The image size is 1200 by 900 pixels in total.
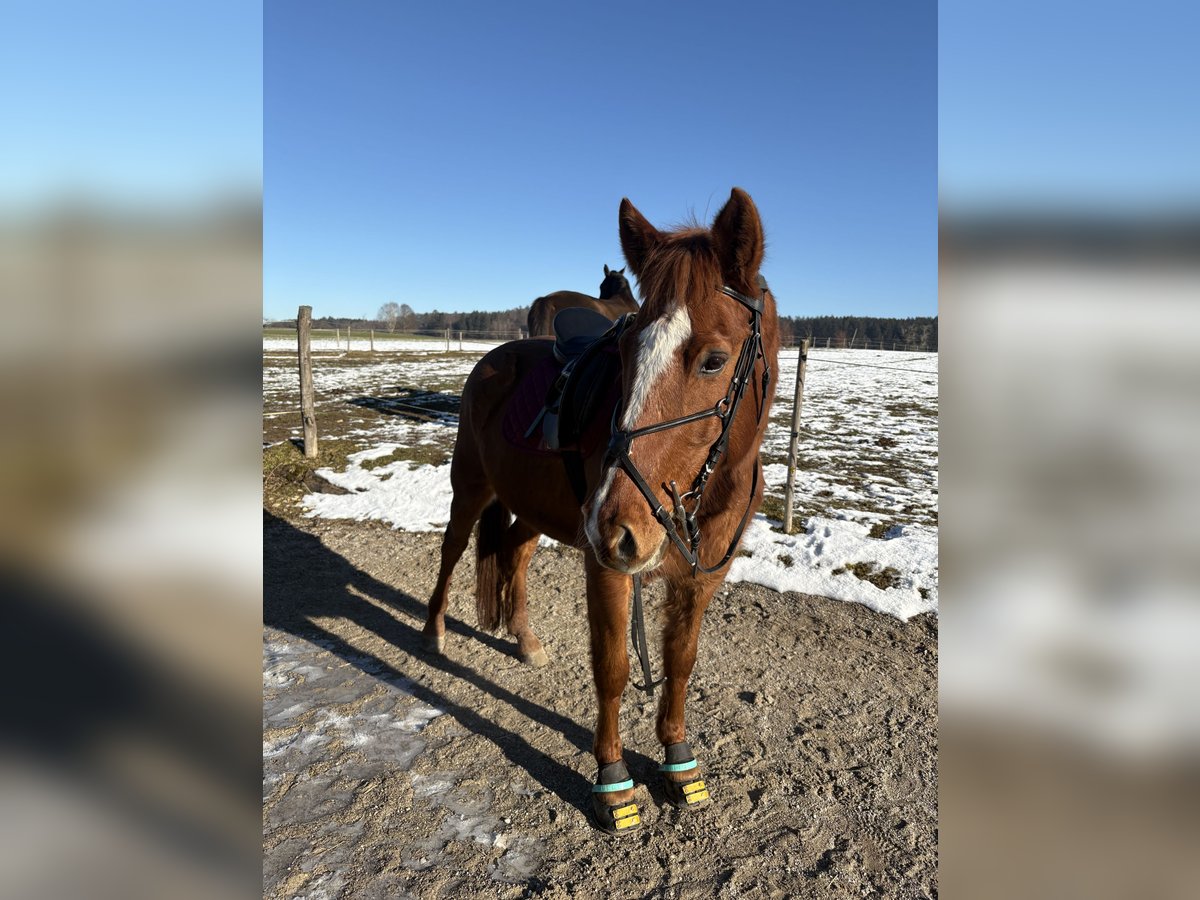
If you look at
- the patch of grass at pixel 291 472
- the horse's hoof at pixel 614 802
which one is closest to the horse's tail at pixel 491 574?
the horse's hoof at pixel 614 802

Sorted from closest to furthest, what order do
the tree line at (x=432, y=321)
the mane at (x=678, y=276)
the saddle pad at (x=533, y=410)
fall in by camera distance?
the mane at (x=678, y=276), the saddle pad at (x=533, y=410), the tree line at (x=432, y=321)

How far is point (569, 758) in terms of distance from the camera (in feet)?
9.75

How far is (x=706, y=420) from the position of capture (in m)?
1.97

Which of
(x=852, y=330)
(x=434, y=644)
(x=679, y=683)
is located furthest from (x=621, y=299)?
(x=852, y=330)

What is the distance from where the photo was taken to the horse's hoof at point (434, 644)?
399 cm

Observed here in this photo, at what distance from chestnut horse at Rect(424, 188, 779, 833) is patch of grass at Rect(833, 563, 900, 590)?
2472 mm

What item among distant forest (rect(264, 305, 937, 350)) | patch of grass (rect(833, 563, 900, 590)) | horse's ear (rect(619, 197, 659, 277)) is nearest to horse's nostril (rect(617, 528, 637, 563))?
horse's ear (rect(619, 197, 659, 277))

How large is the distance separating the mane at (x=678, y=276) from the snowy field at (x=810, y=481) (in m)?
0.71

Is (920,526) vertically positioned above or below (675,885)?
above

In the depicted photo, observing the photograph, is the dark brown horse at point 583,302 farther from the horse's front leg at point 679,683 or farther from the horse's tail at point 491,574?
the horse's front leg at point 679,683

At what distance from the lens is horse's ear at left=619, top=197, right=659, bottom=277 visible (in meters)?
2.29
